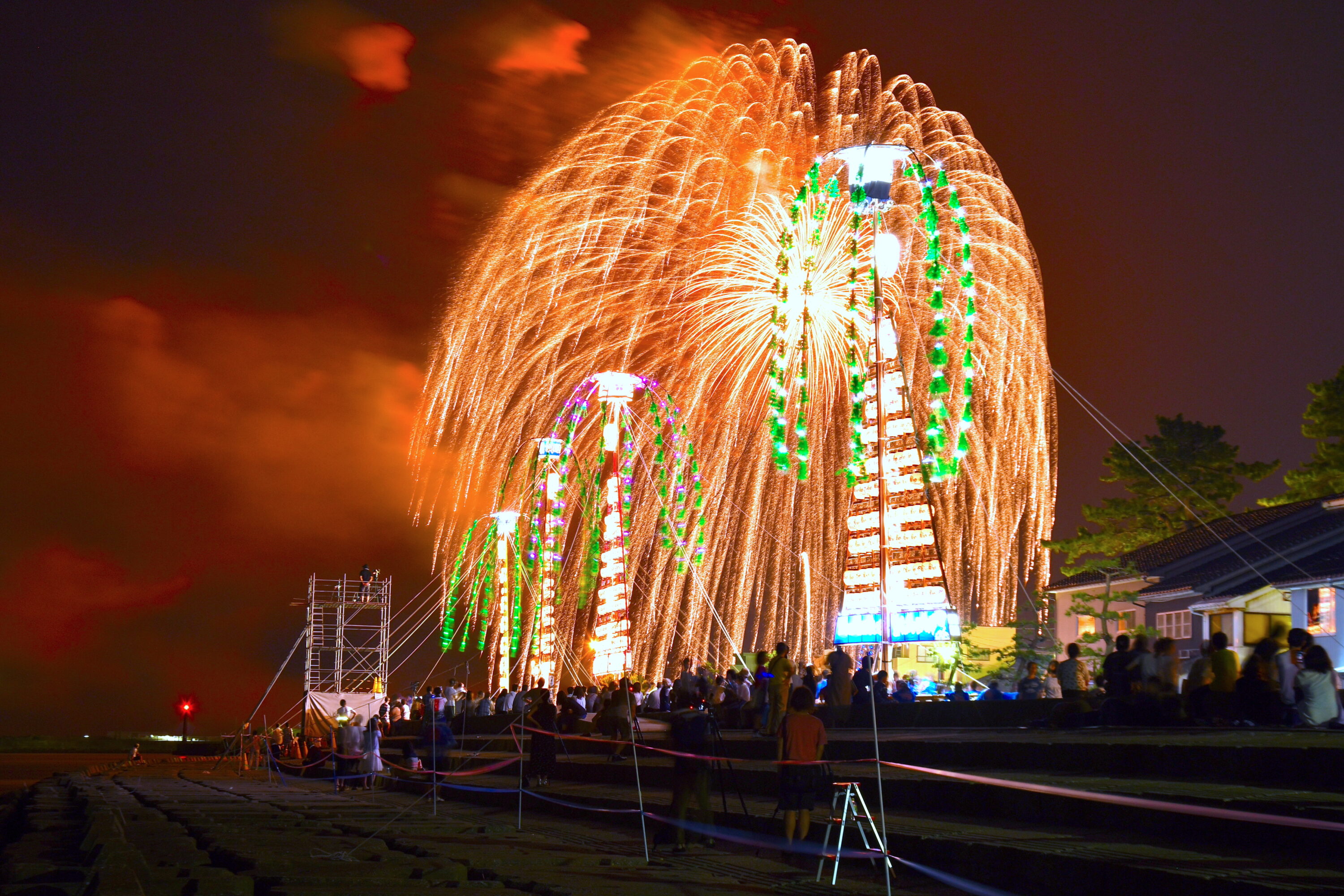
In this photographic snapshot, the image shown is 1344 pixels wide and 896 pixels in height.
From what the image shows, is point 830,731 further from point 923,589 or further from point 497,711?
point 497,711

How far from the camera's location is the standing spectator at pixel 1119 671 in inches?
619

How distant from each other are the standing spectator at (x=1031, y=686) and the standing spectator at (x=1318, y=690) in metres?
6.41

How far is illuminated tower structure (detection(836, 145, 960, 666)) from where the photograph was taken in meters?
26.0

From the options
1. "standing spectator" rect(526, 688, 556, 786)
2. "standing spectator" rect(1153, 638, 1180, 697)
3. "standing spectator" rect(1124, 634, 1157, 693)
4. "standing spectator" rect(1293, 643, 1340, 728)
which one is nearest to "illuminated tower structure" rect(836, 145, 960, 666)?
"standing spectator" rect(526, 688, 556, 786)

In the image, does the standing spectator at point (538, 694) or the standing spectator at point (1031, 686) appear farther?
the standing spectator at point (538, 694)

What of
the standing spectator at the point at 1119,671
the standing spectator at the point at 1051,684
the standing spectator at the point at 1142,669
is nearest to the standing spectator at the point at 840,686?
the standing spectator at the point at 1051,684

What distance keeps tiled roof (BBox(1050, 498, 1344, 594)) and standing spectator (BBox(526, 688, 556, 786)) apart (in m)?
13.4

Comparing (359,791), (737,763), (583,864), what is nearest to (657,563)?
(359,791)

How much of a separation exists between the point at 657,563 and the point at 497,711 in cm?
615

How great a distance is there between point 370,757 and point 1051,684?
42.3 feet

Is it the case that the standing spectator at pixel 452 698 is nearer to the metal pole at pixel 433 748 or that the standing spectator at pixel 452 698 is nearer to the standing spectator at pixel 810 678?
the metal pole at pixel 433 748

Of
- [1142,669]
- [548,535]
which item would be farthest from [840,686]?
[548,535]

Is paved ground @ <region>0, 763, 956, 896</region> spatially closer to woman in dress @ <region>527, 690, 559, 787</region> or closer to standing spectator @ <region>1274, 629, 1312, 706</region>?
woman in dress @ <region>527, 690, 559, 787</region>

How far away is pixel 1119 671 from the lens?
1582 cm
